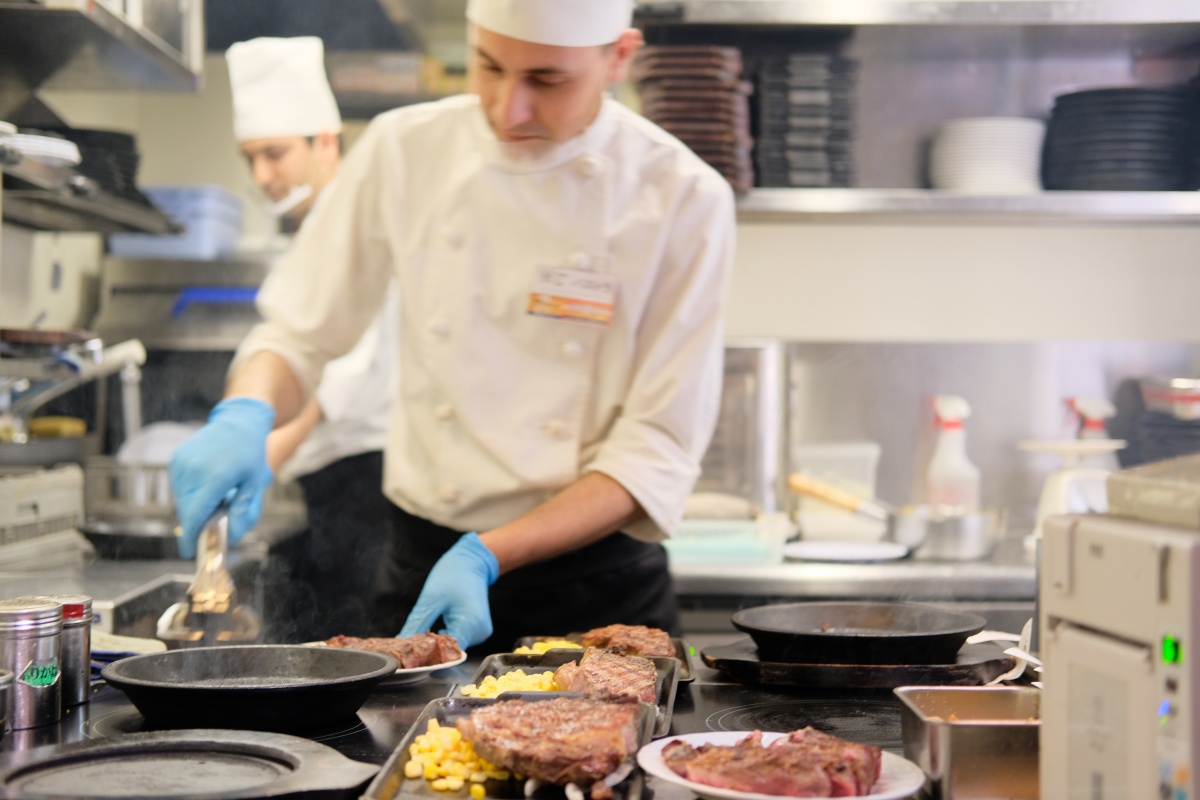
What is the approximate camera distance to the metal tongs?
5.33ft

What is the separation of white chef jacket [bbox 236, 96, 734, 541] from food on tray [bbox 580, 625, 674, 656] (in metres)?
0.52

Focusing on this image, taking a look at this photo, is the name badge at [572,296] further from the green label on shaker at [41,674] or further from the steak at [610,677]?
the green label on shaker at [41,674]

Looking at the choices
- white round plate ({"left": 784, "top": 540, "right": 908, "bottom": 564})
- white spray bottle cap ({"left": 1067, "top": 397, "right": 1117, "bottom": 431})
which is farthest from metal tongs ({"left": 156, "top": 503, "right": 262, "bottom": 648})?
white spray bottle cap ({"left": 1067, "top": 397, "right": 1117, "bottom": 431})

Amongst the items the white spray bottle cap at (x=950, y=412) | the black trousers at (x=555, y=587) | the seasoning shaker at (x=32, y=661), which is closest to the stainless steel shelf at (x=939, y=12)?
the white spray bottle cap at (x=950, y=412)

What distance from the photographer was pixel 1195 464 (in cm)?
85

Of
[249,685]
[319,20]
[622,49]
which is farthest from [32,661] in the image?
[319,20]

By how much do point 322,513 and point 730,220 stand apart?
1.60 m

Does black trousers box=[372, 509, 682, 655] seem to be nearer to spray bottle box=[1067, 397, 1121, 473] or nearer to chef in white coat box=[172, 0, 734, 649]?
chef in white coat box=[172, 0, 734, 649]

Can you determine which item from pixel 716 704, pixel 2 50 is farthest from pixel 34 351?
pixel 716 704

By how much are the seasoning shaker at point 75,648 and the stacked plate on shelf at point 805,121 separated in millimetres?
2291

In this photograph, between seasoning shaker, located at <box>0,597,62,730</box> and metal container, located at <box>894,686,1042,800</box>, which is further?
seasoning shaker, located at <box>0,597,62,730</box>

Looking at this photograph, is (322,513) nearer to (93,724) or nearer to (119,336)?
(119,336)

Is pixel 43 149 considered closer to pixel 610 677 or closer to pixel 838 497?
pixel 610 677

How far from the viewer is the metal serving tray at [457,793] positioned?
2.98 feet
